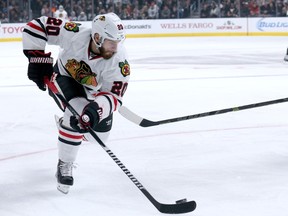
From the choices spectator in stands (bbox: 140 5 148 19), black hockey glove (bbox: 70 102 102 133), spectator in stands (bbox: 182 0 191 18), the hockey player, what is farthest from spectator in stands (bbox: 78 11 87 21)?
black hockey glove (bbox: 70 102 102 133)

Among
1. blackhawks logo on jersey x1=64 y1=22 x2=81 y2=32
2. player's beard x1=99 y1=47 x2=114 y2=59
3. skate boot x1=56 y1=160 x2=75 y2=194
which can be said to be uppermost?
blackhawks logo on jersey x1=64 y1=22 x2=81 y2=32

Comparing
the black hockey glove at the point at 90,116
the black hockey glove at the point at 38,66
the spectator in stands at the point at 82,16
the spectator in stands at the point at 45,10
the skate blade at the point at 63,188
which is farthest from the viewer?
the spectator in stands at the point at 82,16

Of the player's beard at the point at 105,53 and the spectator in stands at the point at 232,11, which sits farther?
the spectator in stands at the point at 232,11

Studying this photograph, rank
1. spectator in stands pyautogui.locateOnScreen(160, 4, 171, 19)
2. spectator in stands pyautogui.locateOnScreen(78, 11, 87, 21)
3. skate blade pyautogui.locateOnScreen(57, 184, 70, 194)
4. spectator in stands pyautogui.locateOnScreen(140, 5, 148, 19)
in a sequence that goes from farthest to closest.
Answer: spectator in stands pyautogui.locateOnScreen(160, 4, 171, 19) → spectator in stands pyautogui.locateOnScreen(140, 5, 148, 19) → spectator in stands pyautogui.locateOnScreen(78, 11, 87, 21) → skate blade pyautogui.locateOnScreen(57, 184, 70, 194)

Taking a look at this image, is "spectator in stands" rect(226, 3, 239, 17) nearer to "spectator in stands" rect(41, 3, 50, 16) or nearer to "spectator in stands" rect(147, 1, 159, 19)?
"spectator in stands" rect(147, 1, 159, 19)

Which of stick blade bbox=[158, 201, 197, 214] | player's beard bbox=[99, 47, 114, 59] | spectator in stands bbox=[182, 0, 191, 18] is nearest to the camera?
stick blade bbox=[158, 201, 197, 214]

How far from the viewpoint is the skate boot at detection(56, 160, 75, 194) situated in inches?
117

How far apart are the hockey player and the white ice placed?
26 centimetres

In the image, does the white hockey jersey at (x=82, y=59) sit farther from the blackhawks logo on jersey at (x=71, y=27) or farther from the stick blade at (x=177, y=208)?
the stick blade at (x=177, y=208)

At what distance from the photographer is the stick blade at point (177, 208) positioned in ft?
8.42

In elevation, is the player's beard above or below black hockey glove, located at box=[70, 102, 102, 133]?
above

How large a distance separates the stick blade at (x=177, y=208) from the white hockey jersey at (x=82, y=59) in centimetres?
56

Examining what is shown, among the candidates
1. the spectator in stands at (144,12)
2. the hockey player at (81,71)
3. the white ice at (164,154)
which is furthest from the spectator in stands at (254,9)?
the hockey player at (81,71)

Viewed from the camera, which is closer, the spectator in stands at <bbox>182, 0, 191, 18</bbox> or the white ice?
the white ice
